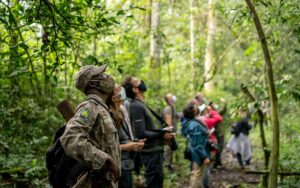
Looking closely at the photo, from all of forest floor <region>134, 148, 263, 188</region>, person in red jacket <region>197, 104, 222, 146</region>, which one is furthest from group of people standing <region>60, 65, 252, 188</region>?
person in red jacket <region>197, 104, 222, 146</region>

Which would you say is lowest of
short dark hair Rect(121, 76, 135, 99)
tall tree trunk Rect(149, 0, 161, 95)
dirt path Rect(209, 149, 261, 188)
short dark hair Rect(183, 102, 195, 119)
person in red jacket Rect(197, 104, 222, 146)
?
dirt path Rect(209, 149, 261, 188)

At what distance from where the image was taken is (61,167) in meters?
3.95

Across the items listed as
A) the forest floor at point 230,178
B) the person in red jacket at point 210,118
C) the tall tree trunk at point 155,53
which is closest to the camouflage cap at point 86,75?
the forest floor at point 230,178

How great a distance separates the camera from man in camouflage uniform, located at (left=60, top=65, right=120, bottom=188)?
3.72m

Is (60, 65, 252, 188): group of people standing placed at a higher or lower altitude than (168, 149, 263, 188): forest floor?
higher

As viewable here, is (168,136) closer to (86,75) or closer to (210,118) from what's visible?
(86,75)

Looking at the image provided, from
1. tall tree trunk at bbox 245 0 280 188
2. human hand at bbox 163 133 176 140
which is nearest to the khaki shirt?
human hand at bbox 163 133 176 140

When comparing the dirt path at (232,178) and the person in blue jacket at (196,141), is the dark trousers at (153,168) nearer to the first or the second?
the person in blue jacket at (196,141)

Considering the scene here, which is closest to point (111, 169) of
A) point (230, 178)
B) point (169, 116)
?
point (169, 116)

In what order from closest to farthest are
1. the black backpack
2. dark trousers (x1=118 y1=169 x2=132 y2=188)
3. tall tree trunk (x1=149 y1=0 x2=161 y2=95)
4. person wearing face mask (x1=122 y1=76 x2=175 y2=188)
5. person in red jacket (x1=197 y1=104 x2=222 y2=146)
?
Answer: the black backpack
dark trousers (x1=118 y1=169 x2=132 y2=188)
person wearing face mask (x1=122 y1=76 x2=175 y2=188)
person in red jacket (x1=197 y1=104 x2=222 y2=146)
tall tree trunk (x1=149 y1=0 x2=161 y2=95)

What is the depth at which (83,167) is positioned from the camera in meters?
3.88

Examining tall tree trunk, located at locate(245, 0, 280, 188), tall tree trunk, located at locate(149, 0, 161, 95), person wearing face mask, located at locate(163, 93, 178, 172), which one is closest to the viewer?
tall tree trunk, located at locate(245, 0, 280, 188)

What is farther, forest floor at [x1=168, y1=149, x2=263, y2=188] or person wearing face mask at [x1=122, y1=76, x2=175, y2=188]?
forest floor at [x1=168, y1=149, x2=263, y2=188]

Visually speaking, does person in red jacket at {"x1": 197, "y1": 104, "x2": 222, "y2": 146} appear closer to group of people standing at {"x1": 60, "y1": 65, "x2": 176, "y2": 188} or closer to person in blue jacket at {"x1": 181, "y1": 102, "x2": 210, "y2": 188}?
person in blue jacket at {"x1": 181, "y1": 102, "x2": 210, "y2": 188}
